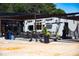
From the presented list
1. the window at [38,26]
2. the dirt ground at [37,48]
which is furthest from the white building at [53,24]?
the dirt ground at [37,48]

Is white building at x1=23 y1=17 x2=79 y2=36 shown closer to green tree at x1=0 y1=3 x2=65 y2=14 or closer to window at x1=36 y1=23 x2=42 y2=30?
window at x1=36 y1=23 x2=42 y2=30

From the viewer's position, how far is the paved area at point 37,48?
35.8 feet

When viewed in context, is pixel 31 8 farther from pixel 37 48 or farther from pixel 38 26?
pixel 37 48

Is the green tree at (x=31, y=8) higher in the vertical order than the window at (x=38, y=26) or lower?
higher

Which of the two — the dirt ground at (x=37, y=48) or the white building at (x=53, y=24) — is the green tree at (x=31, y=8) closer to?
the white building at (x=53, y=24)

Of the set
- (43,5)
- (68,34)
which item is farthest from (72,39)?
(43,5)

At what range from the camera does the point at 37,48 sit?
10.9 metres

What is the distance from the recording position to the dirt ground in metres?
10.9

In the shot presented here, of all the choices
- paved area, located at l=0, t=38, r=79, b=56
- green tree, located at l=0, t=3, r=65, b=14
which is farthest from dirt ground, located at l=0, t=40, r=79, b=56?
green tree, located at l=0, t=3, r=65, b=14

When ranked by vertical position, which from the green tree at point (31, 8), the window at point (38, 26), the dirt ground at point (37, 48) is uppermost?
the green tree at point (31, 8)

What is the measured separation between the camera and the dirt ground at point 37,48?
10.9 meters

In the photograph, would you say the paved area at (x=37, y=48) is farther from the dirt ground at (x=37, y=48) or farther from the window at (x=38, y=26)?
the window at (x=38, y=26)

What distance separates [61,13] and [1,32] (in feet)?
3.85

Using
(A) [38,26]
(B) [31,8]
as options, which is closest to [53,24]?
(A) [38,26]
